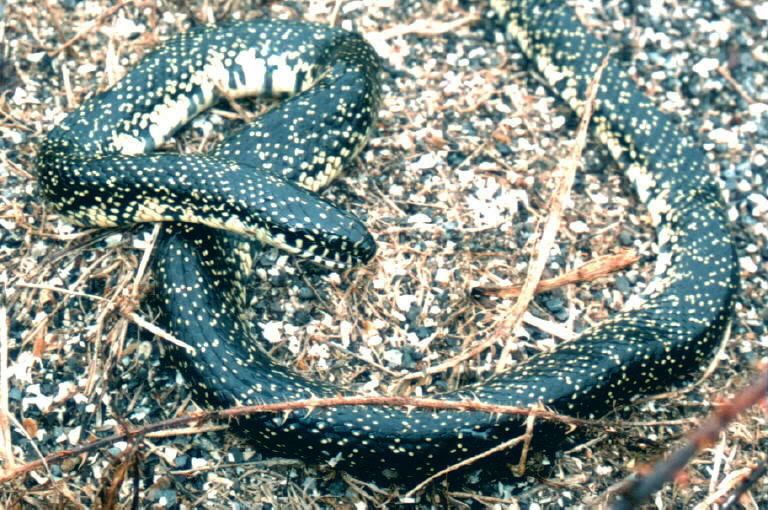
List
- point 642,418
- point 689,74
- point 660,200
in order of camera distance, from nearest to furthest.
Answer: point 642,418
point 660,200
point 689,74

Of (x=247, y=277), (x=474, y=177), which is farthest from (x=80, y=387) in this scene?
(x=474, y=177)

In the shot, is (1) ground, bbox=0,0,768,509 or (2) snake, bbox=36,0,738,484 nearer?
(2) snake, bbox=36,0,738,484

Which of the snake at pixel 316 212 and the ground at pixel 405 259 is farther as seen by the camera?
the ground at pixel 405 259

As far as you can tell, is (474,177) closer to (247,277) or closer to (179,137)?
(247,277)
